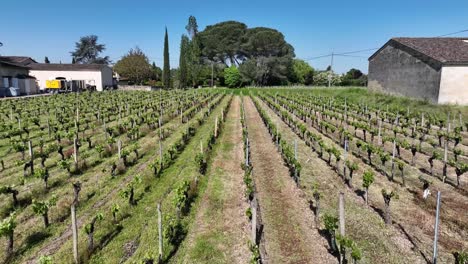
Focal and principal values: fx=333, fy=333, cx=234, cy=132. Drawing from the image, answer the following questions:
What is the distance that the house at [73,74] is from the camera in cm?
6700

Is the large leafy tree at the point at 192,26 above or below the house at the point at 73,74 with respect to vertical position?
above

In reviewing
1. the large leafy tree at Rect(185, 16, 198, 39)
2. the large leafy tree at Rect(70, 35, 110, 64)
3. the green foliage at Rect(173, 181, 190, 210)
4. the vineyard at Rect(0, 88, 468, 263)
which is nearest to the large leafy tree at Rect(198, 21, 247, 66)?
the large leafy tree at Rect(185, 16, 198, 39)

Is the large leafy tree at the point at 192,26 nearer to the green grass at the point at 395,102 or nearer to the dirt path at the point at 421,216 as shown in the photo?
the green grass at the point at 395,102

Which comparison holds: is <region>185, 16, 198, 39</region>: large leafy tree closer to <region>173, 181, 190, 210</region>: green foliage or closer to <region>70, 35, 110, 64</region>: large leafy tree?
<region>70, 35, 110, 64</region>: large leafy tree

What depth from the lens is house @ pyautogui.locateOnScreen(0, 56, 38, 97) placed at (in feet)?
166

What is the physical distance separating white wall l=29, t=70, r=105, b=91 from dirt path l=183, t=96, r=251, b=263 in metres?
61.2

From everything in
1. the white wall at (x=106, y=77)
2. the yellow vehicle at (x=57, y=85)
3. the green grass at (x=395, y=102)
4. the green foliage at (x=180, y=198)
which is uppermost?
the white wall at (x=106, y=77)

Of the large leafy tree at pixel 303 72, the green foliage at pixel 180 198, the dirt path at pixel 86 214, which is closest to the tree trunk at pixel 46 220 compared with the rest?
the dirt path at pixel 86 214

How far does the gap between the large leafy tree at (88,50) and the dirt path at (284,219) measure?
368 ft

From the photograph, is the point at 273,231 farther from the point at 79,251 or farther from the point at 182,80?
the point at 182,80

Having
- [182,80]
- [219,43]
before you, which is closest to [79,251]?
[182,80]

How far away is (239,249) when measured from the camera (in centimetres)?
796

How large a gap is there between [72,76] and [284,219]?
6977cm

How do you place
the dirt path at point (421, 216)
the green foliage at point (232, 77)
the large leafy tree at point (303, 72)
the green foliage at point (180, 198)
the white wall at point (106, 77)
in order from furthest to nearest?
the large leafy tree at point (303, 72)
the green foliage at point (232, 77)
the white wall at point (106, 77)
the green foliage at point (180, 198)
the dirt path at point (421, 216)
